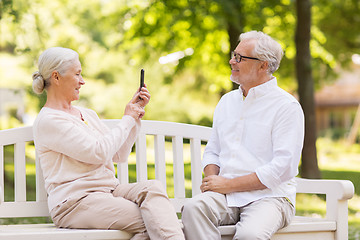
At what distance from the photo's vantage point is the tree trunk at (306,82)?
9875 mm

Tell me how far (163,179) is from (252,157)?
2.87 ft

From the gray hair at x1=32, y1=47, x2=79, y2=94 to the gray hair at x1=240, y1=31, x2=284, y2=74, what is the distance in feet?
3.66

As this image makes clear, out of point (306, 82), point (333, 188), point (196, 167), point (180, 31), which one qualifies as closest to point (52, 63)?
point (196, 167)

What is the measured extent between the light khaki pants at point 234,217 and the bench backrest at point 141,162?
728 mm

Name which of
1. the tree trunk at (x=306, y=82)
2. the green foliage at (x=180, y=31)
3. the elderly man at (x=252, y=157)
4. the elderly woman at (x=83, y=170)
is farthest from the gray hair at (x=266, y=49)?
the tree trunk at (x=306, y=82)

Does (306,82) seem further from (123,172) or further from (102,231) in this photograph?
(102,231)

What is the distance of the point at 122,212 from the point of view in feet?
11.6

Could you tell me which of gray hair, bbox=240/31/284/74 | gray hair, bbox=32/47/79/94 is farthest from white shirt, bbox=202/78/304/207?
gray hair, bbox=32/47/79/94

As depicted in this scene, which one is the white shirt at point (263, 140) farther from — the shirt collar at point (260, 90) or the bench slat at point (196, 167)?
the bench slat at point (196, 167)

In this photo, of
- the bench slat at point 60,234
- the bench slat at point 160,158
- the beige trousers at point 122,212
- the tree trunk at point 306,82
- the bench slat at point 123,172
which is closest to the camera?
the bench slat at point 60,234

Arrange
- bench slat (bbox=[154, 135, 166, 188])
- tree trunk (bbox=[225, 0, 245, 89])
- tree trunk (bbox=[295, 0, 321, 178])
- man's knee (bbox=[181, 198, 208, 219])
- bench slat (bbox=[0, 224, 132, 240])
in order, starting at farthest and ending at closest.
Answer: tree trunk (bbox=[295, 0, 321, 178]), tree trunk (bbox=[225, 0, 245, 89]), bench slat (bbox=[154, 135, 166, 188]), man's knee (bbox=[181, 198, 208, 219]), bench slat (bbox=[0, 224, 132, 240])

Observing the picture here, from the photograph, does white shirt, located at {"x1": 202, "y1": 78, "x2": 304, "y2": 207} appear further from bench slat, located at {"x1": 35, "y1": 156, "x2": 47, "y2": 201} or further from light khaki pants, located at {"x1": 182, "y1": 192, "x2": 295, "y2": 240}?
bench slat, located at {"x1": 35, "y1": 156, "x2": 47, "y2": 201}

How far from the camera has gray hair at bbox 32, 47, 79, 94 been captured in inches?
145

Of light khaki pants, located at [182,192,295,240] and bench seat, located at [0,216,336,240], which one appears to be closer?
bench seat, located at [0,216,336,240]
